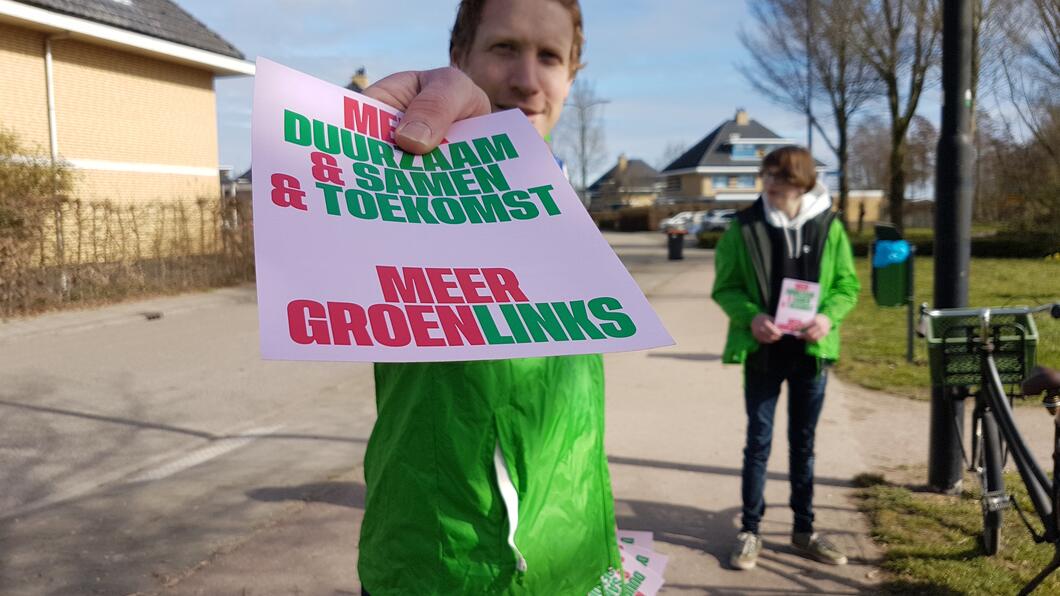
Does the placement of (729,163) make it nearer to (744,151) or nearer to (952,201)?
(744,151)

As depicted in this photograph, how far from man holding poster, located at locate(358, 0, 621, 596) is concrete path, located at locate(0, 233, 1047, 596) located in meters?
2.42

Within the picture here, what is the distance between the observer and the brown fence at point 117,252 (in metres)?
13.0

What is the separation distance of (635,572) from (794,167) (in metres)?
2.63

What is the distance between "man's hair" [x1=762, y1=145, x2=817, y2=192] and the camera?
3838 mm

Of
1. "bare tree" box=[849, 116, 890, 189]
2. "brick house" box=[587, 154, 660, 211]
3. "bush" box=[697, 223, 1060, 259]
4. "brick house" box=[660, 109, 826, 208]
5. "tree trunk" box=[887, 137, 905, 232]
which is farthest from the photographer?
"brick house" box=[587, 154, 660, 211]

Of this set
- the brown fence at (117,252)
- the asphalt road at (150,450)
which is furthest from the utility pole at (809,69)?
the asphalt road at (150,450)

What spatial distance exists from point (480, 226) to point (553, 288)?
0.14 metres

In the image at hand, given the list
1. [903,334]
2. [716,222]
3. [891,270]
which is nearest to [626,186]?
[716,222]

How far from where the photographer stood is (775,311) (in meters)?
3.87

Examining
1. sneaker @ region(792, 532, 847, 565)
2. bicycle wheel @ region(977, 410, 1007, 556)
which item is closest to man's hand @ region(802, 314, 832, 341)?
bicycle wheel @ region(977, 410, 1007, 556)

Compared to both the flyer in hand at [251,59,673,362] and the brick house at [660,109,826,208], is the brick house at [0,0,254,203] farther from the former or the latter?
the brick house at [660,109,826,208]

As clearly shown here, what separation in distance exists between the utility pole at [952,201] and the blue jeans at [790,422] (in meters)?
1.11

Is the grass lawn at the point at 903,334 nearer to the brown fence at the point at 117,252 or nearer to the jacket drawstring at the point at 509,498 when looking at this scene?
the jacket drawstring at the point at 509,498

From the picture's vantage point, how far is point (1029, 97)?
44.4 ft
